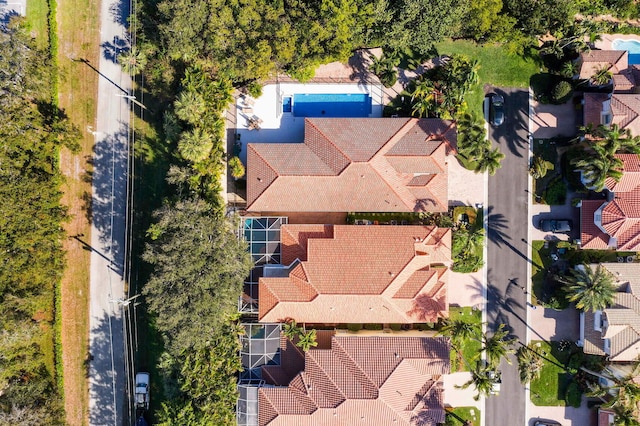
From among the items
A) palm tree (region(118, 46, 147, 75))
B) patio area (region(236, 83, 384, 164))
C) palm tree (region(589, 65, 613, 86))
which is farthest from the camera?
patio area (region(236, 83, 384, 164))

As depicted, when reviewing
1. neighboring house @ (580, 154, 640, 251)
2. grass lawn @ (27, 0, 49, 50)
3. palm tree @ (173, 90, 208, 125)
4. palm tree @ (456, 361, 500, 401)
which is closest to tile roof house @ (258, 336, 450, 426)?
palm tree @ (456, 361, 500, 401)

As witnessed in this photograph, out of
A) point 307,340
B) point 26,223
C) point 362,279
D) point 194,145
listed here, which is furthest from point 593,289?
point 26,223

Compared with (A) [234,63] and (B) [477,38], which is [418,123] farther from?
(A) [234,63]

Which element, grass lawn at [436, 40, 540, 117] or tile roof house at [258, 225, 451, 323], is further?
grass lawn at [436, 40, 540, 117]

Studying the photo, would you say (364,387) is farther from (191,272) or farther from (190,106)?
(190,106)

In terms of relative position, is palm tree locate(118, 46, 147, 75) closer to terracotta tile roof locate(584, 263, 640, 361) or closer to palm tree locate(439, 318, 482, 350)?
palm tree locate(439, 318, 482, 350)

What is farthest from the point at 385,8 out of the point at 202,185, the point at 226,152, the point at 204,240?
the point at 204,240
